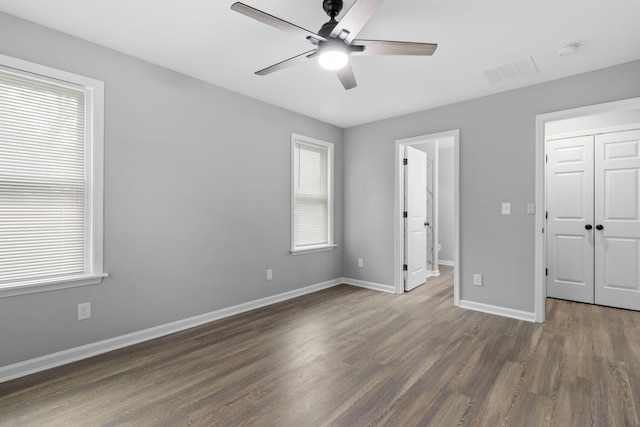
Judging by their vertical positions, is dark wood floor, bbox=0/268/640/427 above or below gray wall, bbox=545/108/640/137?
below

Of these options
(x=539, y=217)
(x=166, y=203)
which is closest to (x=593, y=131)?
(x=539, y=217)

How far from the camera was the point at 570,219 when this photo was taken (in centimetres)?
407

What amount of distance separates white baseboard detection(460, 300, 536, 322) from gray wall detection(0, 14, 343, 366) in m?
2.29

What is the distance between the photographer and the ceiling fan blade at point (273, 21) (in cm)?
160

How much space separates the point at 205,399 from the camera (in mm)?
1947

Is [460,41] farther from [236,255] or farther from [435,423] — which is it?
[236,255]

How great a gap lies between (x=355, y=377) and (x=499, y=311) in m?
2.20

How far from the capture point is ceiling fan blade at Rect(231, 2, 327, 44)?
1.60 meters

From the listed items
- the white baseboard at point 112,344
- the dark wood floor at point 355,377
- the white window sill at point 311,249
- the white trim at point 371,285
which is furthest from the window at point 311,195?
the dark wood floor at point 355,377

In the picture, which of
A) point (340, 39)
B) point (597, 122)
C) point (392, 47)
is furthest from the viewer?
point (597, 122)

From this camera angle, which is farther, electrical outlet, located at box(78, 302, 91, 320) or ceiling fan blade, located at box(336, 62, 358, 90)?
electrical outlet, located at box(78, 302, 91, 320)

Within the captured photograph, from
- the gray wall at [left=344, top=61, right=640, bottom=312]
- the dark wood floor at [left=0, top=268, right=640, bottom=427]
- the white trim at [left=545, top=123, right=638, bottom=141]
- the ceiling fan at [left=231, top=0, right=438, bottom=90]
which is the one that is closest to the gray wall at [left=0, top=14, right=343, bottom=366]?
the dark wood floor at [left=0, top=268, right=640, bottom=427]

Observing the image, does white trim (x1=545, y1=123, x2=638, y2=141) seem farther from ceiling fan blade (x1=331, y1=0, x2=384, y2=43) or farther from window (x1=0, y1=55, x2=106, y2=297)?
window (x1=0, y1=55, x2=106, y2=297)

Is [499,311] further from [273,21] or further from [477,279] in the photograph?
[273,21]
